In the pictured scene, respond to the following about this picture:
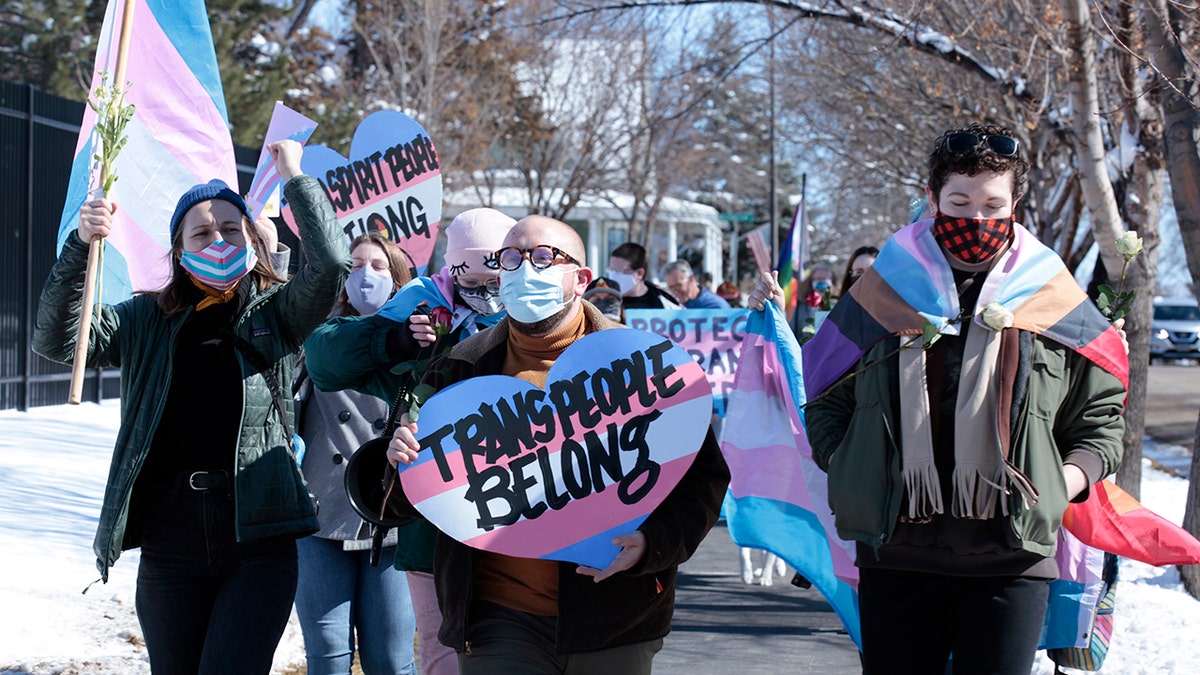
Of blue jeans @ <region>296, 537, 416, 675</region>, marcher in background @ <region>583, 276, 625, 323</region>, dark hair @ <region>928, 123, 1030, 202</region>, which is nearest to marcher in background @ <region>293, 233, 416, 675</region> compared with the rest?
blue jeans @ <region>296, 537, 416, 675</region>

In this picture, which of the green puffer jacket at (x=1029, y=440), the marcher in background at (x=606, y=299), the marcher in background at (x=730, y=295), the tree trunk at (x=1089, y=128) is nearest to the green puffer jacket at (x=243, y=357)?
the green puffer jacket at (x=1029, y=440)

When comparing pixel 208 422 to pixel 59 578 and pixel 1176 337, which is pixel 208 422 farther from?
pixel 1176 337

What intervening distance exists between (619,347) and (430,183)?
3.63 metres

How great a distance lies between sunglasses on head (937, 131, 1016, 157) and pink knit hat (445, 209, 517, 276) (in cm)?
143

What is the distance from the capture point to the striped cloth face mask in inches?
149

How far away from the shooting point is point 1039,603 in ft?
11.2

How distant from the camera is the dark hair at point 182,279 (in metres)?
3.85

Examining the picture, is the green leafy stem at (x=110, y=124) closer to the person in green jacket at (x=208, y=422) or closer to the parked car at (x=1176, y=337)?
the person in green jacket at (x=208, y=422)

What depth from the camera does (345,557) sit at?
4684 millimetres

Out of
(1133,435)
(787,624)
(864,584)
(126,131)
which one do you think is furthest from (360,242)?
(1133,435)

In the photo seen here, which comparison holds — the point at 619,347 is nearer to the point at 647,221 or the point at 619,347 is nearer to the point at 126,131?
the point at 126,131

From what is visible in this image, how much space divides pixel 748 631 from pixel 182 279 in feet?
13.8

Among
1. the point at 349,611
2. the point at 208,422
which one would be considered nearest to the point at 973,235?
the point at 208,422

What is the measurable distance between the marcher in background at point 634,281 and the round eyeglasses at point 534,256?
7247 millimetres
